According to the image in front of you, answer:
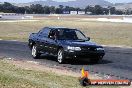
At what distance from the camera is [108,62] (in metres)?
18.9

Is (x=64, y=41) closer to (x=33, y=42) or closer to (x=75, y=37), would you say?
(x=75, y=37)

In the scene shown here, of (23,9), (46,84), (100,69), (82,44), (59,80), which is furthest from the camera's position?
(23,9)

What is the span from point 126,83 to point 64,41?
7.17 m

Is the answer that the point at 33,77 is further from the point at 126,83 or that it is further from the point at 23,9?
the point at 23,9

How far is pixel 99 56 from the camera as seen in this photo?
59.0 ft

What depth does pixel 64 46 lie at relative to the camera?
58.9 feet

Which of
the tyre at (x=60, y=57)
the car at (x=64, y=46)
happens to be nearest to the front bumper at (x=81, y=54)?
the car at (x=64, y=46)

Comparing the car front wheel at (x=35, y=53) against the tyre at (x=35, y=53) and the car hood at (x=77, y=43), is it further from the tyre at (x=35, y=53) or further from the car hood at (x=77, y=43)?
the car hood at (x=77, y=43)

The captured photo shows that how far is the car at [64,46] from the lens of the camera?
1778 centimetres

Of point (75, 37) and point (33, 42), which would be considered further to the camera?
point (33, 42)

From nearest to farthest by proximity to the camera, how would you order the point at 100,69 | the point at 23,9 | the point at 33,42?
the point at 100,69 → the point at 33,42 → the point at 23,9

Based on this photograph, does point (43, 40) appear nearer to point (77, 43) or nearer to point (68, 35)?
point (68, 35)

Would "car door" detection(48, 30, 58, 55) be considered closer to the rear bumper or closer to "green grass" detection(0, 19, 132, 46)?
the rear bumper

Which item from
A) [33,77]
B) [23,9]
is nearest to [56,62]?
[33,77]
